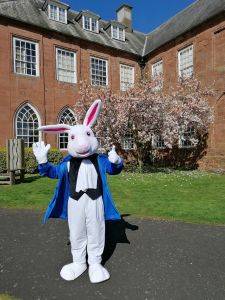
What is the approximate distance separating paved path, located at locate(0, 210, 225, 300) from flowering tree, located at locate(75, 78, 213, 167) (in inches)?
389

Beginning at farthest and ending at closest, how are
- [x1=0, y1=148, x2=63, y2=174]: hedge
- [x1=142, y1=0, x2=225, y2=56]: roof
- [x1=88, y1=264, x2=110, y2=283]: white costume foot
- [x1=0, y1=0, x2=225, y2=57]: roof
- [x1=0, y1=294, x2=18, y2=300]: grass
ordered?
[x1=142, y1=0, x2=225, y2=56]: roof < [x1=0, y1=0, x2=225, y2=57]: roof < [x1=0, y1=148, x2=63, y2=174]: hedge < [x1=88, y1=264, x2=110, y2=283]: white costume foot < [x1=0, y1=294, x2=18, y2=300]: grass

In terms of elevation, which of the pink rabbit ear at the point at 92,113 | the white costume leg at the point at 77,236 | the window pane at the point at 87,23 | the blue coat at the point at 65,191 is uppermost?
the window pane at the point at 87,23

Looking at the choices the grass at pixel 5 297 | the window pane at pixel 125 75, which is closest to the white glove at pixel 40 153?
the grass at pixel 5 297

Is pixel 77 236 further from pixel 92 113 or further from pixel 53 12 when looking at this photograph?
pixel 53 12

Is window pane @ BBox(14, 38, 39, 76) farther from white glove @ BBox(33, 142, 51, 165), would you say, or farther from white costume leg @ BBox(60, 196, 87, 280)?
white costume leg @ BBox(60, 196, 87, 280)

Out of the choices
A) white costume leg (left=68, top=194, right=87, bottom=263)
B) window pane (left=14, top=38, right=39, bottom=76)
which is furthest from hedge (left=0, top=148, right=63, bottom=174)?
white costume leg (left=68, top=194, right=87, bottom=263)

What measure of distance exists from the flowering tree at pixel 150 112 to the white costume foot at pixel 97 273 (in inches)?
462

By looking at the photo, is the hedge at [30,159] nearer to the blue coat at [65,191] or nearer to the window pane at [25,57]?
the window pane at [25,57]

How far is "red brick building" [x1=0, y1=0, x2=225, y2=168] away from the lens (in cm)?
1712

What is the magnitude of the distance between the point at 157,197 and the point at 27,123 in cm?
1154

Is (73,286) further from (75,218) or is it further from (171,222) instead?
(171,222)

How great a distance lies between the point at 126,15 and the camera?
26594 mm

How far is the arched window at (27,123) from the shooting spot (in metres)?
17.7

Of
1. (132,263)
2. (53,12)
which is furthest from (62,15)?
(132,263)
